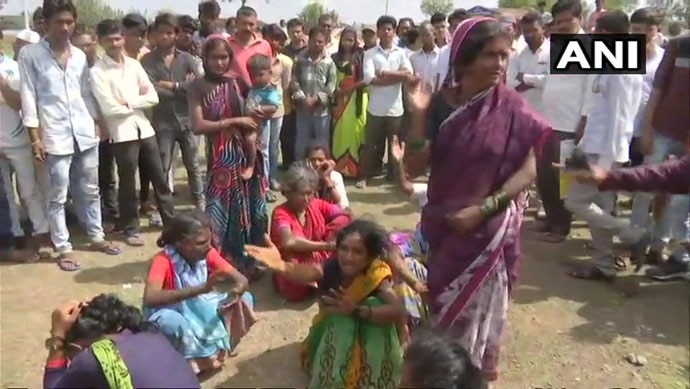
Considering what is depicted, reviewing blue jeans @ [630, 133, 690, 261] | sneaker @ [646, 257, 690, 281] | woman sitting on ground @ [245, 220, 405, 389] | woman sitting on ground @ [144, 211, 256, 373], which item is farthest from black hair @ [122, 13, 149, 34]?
sneaker @ [646, 257, 690, 281]

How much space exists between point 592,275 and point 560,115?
47.7 inches

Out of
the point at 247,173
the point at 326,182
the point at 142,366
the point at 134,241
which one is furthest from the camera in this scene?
the point at 134,241

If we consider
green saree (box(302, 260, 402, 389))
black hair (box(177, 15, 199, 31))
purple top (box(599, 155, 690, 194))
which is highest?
black hair (box(177, 15, 199, 31))

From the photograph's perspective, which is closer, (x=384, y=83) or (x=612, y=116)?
(x=612, y=116)

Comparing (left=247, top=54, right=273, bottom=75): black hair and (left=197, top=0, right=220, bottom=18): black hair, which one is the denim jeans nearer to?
(left=247, top=54, right=273, bottom=75): black hair

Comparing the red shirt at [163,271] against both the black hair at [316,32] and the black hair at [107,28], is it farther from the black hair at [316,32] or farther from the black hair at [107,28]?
the black hair at [316,32]

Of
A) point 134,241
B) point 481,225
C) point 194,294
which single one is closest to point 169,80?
point 134,241

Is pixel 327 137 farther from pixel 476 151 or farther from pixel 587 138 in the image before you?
pixel 476 151

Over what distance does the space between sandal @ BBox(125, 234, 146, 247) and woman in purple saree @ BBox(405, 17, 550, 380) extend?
10.4 ft

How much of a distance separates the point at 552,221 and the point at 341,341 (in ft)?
9.80

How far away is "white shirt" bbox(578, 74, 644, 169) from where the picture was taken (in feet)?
14.9

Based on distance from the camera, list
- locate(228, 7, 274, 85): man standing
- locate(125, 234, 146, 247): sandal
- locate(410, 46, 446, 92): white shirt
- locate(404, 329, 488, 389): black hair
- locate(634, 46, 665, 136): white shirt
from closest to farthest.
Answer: locate(404, 329, 488, 389): black hair → locate(634, 46, 665, 136): white shirt → locate(228, 7, 274, 85): man standing → locate(125, 234, 146, 247): sandal → locate(410, 46, 446, 92): white shirt

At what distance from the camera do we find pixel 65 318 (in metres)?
2.37

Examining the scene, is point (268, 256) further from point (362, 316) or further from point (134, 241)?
point (134, 241)
